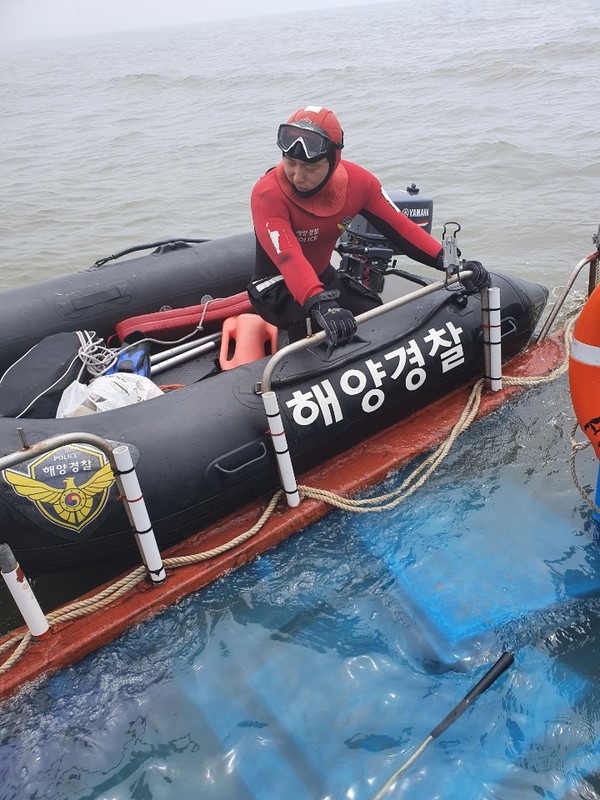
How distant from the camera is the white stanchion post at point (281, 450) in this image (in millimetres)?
2807

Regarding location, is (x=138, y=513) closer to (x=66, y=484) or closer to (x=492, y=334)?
(x=66, y=484)

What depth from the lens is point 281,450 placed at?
292 centimetres

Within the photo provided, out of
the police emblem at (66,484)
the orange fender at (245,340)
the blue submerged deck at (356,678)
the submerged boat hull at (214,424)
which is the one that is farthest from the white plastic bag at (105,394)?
the blue submerged deck at (356,678)

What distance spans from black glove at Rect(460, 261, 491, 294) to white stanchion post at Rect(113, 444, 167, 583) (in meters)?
1.90

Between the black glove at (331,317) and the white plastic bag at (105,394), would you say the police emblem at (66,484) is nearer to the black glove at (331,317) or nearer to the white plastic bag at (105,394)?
the white plastic bag at (105,394)

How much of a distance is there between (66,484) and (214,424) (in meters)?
0.64

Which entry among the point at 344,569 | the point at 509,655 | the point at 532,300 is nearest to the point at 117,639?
the point at 344,569

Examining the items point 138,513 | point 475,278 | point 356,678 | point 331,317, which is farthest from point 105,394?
point 475,278

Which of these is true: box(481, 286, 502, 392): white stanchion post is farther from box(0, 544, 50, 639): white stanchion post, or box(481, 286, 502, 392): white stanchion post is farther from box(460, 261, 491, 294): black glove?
box(0, 544, 50, 639): white stanchion post

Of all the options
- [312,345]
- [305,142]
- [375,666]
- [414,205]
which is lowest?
[375,666]

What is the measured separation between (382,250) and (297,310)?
75cm

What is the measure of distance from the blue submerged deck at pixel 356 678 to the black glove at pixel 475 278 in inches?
41.3

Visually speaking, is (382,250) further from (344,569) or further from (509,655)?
(509,655)

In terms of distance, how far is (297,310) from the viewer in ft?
11.4
